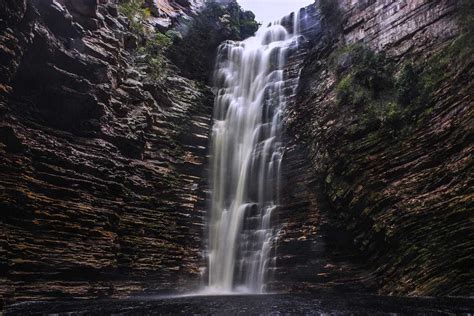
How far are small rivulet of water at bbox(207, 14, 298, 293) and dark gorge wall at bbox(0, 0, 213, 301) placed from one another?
3.62 ft

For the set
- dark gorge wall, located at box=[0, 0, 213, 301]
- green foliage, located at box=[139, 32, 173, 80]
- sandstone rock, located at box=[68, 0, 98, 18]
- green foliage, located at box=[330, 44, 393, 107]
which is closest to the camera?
dark gorge wall, located at box=[0, 0, 213, 301]

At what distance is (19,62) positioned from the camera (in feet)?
42.7

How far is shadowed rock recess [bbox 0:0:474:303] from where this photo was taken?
11445 mm

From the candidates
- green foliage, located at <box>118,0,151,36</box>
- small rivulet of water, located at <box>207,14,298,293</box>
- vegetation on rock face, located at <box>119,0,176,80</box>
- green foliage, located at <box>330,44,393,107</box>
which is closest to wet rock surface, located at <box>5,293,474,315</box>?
small rivulet of water, located at <box>207,14,298,293</box>

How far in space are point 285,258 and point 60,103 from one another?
10.6 metres

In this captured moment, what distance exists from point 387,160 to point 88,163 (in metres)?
11.0

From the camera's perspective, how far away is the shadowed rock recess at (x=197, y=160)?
37.6 ft

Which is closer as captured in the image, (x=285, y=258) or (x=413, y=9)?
(x=285, y=258)

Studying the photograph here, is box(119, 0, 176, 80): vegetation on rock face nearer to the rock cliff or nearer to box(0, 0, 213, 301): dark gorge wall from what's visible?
the rock cliff

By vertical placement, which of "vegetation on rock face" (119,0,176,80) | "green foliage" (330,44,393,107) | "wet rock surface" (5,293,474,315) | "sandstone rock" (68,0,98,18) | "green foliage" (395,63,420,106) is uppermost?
"vegetation on rock face" (119,0,176,80)

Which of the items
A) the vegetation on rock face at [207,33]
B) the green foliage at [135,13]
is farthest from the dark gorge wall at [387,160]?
the green foliage at [135,13]

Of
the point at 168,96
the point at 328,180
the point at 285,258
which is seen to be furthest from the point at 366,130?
the point at 168,96

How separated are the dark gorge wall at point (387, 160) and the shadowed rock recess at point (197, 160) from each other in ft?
0.18

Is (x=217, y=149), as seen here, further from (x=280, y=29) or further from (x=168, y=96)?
(x=280, y=29)
